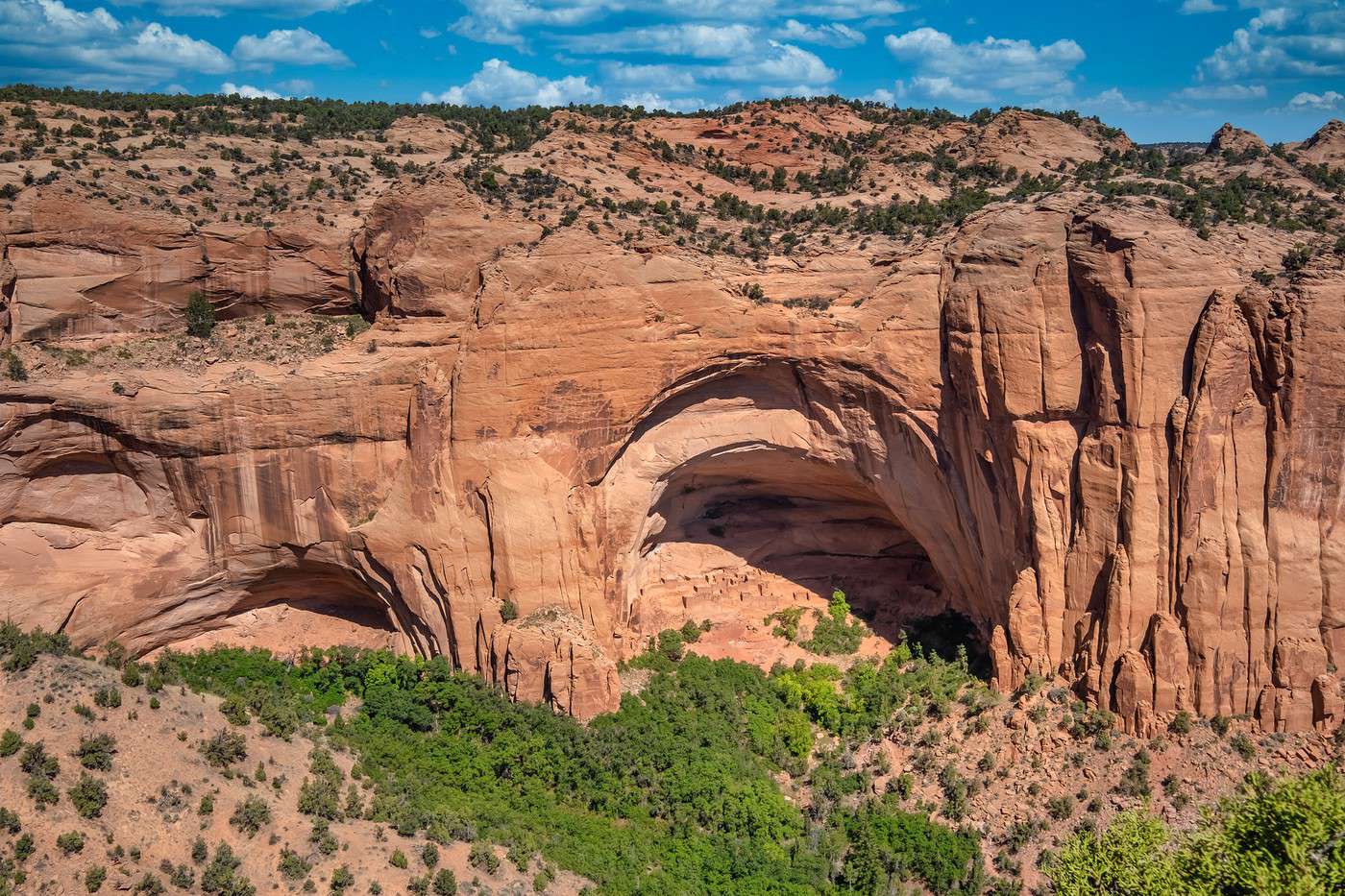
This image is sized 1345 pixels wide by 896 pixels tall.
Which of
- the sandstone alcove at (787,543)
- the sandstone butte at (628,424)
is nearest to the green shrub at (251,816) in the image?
the sandstone butte at (628,424)

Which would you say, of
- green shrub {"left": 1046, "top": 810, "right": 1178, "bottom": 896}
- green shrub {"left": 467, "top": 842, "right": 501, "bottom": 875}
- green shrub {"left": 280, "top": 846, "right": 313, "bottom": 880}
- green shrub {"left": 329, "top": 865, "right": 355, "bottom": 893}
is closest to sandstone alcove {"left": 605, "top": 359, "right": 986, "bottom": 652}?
green shrub {"left": 467, "top": 842, "right": 501, "bottom": 875}

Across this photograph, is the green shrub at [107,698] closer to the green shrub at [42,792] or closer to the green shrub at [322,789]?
the green shrub at [42,792]

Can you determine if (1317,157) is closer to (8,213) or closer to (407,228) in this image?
(407,228)

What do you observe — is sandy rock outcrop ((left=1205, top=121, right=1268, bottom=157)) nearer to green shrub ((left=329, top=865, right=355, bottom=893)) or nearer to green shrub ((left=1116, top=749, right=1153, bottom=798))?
green shrub ((left=1116, top=749, right=1153, bottom=798))

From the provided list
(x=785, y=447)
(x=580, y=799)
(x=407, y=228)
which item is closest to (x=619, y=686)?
(x=580, y=799)

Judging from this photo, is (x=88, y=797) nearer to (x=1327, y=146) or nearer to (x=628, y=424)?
(x=628, y=424)

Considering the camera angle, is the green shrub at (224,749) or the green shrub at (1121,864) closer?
the green shrub at (1121,864)
